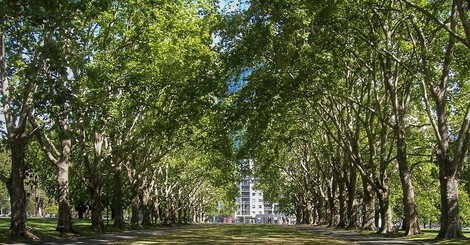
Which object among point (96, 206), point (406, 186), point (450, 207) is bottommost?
point (96, 206)

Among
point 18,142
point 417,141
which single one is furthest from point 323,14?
point 417,141

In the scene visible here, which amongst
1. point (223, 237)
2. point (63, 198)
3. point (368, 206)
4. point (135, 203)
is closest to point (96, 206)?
point (63, 198)

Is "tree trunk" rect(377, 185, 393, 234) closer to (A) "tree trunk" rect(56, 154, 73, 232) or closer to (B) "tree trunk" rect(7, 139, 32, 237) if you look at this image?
(A) "tree trunk" rect(56, 154, 73, 232)

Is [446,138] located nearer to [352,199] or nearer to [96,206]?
[352,199]

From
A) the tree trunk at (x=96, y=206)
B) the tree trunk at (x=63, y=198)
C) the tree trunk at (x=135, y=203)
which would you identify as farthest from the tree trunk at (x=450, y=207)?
the tree trunk at (x=135, y=203)

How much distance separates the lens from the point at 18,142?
2216cm

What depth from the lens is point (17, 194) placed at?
21688 mm

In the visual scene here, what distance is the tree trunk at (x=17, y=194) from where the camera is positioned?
2153 centimetres

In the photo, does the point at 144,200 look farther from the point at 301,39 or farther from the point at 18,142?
the point at 301,39

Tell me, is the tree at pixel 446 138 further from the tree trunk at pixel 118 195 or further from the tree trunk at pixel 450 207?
the tree trunk at pixel 118 195

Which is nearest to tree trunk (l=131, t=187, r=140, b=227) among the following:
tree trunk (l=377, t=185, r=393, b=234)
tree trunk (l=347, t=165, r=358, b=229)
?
tree trunk (l=347, t=165, r=358, b=229)

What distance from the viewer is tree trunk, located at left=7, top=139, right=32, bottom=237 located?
21531 mm

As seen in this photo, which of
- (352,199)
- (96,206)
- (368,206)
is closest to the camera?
(96,206)

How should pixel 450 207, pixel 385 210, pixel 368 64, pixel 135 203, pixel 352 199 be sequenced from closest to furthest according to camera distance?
1. pixel 450 207
2. pixel 368 64
3. pixel 385 210
4. pixel 352 199
5. pixel 135 203
